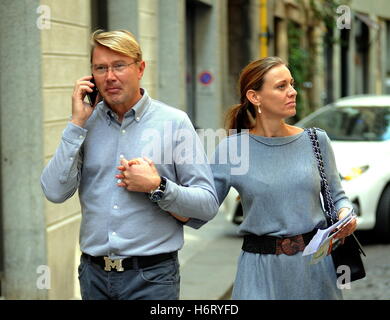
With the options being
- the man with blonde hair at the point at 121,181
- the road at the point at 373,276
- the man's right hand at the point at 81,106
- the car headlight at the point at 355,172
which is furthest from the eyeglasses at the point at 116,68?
the car headlight at the point at 355,172

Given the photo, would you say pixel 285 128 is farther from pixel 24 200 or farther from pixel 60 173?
pixel 24 200

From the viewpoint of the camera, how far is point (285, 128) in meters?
4.09

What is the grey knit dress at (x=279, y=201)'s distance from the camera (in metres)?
3.95

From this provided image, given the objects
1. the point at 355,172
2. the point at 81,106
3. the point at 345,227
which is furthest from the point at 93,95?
the point at 355,172

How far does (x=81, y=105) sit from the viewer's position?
366cm

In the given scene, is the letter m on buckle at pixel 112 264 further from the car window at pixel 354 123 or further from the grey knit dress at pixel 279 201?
the car window at pixel 354 123

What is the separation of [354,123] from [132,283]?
781 centimetres

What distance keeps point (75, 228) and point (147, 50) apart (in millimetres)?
3431

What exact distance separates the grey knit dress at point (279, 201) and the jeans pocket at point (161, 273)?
0.45 metres

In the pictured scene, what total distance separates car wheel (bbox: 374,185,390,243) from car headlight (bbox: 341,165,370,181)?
40 centimetres

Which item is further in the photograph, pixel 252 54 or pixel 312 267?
pixel 252 54

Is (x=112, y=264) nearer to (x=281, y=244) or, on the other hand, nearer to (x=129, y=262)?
(x=129, y=262)
